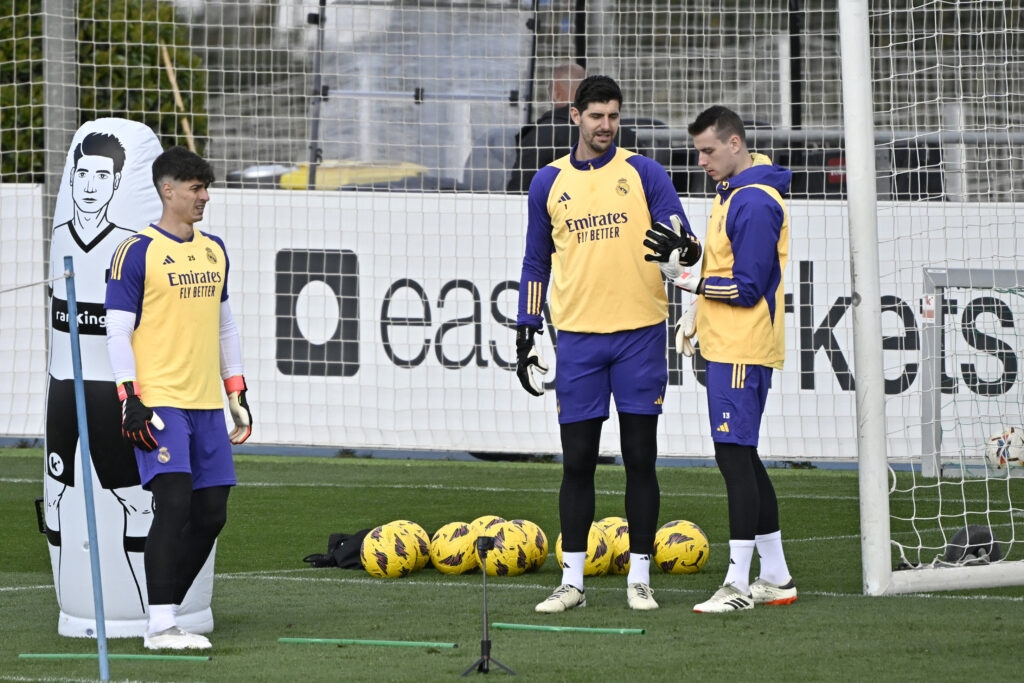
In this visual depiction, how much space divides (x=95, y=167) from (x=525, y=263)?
69.7 inches

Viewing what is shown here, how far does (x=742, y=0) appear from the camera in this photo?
16.0 m

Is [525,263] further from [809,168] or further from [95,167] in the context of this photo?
[809,168]

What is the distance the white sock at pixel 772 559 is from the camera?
591 cm

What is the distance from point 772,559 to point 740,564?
0.27 metres

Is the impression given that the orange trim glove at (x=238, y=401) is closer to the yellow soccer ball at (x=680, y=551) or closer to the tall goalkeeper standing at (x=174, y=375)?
the tall goalkeeper standing at (x=174, y=375)

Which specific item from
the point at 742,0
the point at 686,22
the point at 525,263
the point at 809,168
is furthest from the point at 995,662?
the point at 742,0

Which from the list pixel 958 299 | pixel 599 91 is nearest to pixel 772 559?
pixel 599 91

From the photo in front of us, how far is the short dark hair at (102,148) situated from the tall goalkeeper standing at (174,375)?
0.38m

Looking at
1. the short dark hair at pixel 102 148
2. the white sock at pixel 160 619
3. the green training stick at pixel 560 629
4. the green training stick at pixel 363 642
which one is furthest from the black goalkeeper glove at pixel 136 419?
the green training stick at pixel 560 629

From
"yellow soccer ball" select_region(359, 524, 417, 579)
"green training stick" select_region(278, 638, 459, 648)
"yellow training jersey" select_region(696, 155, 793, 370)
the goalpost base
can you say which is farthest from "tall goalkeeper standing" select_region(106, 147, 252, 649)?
the goalpost base

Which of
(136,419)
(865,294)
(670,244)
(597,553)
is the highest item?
(670,244)

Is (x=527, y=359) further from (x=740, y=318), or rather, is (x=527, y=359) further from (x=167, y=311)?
(x=167, y=311)

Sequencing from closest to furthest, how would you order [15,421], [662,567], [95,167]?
[95,167] → [662,567] → [15,421]

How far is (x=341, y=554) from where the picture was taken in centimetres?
716
